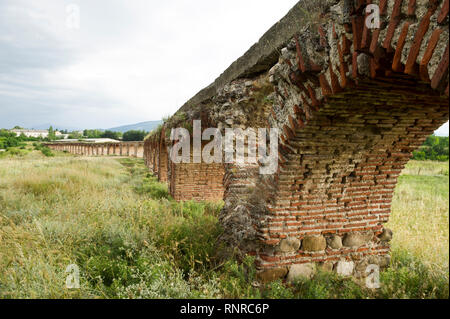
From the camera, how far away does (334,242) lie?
157 inches

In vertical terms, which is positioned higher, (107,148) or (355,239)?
(107,148)

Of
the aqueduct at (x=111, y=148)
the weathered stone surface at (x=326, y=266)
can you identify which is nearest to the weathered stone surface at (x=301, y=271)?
the weathered stone surface at (x=326, y=266)

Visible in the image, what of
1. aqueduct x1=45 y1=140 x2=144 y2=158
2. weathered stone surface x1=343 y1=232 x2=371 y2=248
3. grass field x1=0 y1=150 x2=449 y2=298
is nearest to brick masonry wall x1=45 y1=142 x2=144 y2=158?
aqueduct x1=45 y1=140 x2=144 y2=158

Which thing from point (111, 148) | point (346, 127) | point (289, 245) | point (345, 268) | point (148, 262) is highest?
point (111, 148)

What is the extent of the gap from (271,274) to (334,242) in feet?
3.10

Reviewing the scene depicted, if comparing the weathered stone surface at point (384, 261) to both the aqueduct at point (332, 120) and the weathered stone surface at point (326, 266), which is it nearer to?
the aqueduct at point (332, 120)

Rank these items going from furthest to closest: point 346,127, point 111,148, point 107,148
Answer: point 107,148 → point 111,148 → point 346,127

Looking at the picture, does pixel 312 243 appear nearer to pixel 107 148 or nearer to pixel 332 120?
pixel 332 120

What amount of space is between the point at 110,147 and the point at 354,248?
42872 mm

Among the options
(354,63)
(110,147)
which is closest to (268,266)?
(354,63)

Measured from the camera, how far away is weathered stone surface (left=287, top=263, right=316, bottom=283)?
3.88 m

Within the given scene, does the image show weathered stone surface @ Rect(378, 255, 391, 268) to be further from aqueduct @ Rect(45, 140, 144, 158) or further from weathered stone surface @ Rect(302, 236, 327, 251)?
aqueduct @ Rect(45, 140, 144, 158)

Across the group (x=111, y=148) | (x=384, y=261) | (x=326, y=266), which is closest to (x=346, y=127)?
(x=326, y=266)
